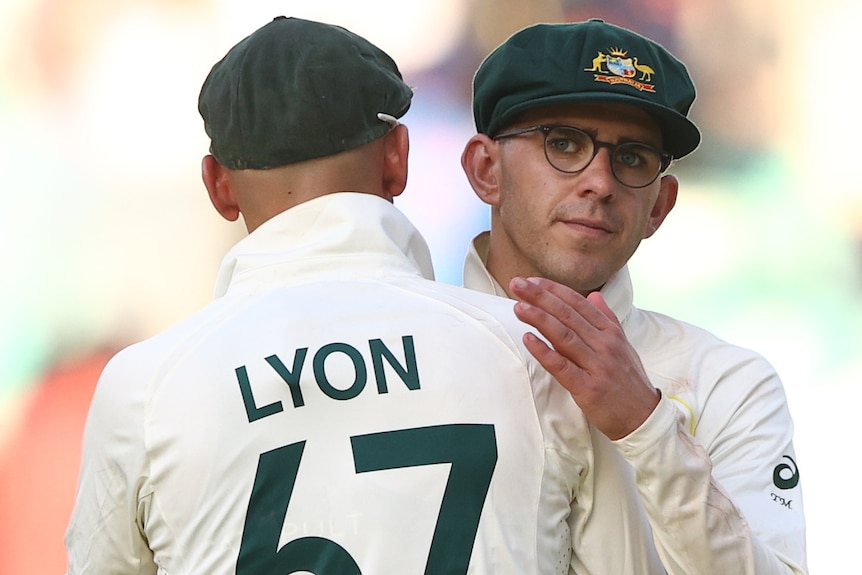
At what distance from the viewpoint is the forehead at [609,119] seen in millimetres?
2537

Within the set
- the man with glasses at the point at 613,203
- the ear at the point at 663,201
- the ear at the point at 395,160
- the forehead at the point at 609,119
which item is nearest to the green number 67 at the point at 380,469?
the ear at the point at 395,160

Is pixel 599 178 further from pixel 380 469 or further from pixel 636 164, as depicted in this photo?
pixel 380 469

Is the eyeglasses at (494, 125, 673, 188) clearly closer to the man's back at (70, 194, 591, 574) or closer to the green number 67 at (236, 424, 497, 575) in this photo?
the man's back at (70, 194, 591, 574)

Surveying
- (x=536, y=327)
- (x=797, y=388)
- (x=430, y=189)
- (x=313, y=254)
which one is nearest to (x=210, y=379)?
(x=313, y=254)

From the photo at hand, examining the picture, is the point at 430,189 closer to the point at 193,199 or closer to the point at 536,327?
the point at 193,199

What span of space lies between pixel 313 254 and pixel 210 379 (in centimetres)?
21

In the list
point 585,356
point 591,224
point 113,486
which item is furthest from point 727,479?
point 113,486

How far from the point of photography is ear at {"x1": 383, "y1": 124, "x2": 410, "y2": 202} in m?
1.86

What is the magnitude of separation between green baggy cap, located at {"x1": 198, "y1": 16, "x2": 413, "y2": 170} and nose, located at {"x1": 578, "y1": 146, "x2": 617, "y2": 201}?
714 millimetres

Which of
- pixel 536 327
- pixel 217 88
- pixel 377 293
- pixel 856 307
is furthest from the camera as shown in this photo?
pixel 856 307

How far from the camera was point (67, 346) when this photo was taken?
5.03 m

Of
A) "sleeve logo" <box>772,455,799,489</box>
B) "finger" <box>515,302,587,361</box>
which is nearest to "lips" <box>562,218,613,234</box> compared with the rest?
"sleeve logo" <box>772,455,799,489</box>

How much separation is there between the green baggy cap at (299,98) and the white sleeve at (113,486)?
13.1 inches

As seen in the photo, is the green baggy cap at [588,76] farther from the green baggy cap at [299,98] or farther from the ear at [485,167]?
the green baggy cap at [299,98]
